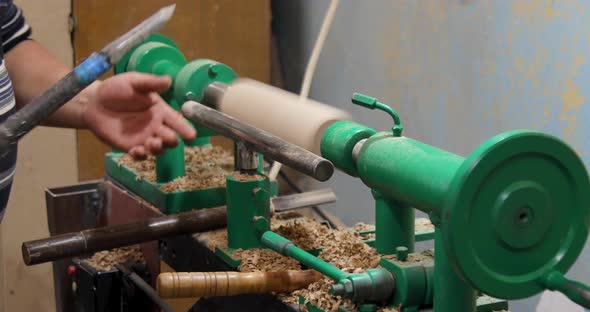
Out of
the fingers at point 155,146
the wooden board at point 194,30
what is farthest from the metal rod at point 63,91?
the wooden board at point 194,30

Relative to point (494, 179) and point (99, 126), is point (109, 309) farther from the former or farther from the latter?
point (494, 179)

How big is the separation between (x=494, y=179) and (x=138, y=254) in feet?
2.35

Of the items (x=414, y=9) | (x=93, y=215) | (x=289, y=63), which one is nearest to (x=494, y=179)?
(x=93, y=215)

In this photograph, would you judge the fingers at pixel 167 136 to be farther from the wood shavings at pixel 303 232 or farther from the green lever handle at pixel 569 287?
the green lever handle at pixel 569 287

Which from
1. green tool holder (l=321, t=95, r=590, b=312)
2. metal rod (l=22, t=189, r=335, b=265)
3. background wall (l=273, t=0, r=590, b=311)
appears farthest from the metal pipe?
background wall (l=273, t=0, r=590, b=311)

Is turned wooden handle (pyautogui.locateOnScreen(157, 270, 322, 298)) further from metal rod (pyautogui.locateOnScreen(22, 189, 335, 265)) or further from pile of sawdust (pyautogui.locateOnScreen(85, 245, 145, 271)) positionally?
pile of sawdust (pyautogui.locateOnScreen(85, 245, 145, 271))

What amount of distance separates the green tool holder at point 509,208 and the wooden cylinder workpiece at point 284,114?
17 cm

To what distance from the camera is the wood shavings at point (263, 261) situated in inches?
36.1

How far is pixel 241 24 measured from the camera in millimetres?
1949

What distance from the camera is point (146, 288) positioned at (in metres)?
1.13

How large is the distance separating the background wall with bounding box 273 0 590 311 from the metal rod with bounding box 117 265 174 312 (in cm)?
67

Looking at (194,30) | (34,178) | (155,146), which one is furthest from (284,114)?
(34,178)

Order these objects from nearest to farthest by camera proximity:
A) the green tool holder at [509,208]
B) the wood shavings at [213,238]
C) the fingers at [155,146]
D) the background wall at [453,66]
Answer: the green tool holder at [509,208]
the fingers at [155,146]
the wood shavings at [213,238]
the background wall at [453,66]

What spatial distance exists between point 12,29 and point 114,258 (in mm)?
367
